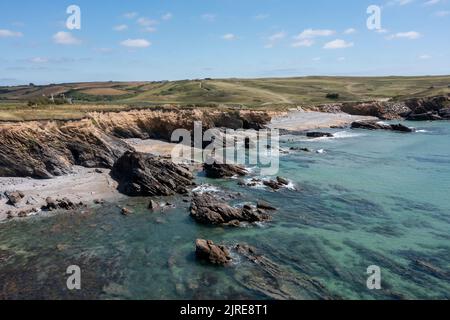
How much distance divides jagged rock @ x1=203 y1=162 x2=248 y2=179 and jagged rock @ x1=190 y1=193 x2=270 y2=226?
43.2 feet

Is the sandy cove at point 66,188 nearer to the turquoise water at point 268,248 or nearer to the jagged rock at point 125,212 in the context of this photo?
the turquoise water at point 268,248

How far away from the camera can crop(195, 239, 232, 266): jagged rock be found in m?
25.0

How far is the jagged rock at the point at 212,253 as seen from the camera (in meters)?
25.0

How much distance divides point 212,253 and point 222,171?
21.9m

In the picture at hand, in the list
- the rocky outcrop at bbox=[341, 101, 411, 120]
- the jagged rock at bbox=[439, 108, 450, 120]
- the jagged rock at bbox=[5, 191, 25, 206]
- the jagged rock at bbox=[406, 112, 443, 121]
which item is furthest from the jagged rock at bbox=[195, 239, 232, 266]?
the jagged rock at bbox=[439, 108, 450, 120]

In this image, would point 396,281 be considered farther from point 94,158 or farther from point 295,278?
point 94,158

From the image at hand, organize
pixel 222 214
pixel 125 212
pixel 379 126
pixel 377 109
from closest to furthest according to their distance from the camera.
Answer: pixel 222 214, pixel 125 212, pixel 379 126, pixel 377 109

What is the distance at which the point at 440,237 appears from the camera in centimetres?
2892

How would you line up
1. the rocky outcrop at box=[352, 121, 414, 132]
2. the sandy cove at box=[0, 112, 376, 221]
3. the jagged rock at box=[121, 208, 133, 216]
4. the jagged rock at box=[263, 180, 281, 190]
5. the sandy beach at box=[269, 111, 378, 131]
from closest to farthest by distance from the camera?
1. the jagged rock at box=[121, 208, 133, 216]
2. the sandy cove at box=[0, 112, 376, 221]
3. the jagged rock at box=[263, 180, 281, 190]
4. the rocky outcrop at box=[352, 121, 414, 132]
5. the sandy beach at box=[269, 111, 378, 131]

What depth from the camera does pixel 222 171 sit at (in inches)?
1843

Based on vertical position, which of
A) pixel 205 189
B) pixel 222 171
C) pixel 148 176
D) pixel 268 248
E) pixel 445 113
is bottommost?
pixel 268 248

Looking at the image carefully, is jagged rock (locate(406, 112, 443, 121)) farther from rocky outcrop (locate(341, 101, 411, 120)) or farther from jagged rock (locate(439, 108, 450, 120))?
rocky outcrop (locate(341, 101, 411, 120))

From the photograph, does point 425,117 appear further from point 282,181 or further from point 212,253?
point 212,253

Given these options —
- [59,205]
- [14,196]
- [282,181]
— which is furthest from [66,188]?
[282,181]
